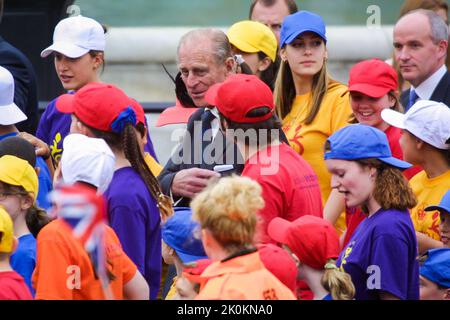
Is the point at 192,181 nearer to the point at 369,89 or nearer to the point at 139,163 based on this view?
the point at 139,163

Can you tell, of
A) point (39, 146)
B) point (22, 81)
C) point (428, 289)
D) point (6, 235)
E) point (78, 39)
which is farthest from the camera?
point (22, 81)

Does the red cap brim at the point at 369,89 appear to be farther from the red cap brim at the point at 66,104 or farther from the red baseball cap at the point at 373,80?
the red cap brim at the point at 66,104

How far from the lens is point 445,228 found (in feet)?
18.2

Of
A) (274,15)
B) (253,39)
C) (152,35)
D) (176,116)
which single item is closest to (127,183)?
(176,116)

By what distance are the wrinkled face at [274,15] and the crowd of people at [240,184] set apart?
1287mm

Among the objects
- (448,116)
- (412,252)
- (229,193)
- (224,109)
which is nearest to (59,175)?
(224,109)

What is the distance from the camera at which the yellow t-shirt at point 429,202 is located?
566cm

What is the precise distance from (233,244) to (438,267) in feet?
5.11

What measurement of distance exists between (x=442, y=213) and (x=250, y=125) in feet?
3.23

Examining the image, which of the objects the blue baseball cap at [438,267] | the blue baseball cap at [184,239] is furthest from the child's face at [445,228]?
the blue baseball cap at [184,239]

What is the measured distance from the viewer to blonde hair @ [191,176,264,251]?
4.10 m

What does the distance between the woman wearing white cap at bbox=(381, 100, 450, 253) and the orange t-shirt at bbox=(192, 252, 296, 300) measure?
1741mm

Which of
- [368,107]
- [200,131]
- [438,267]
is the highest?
[368,107]

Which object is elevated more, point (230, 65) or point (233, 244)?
point (230, 65)
